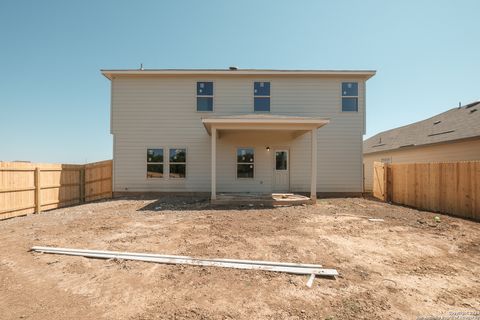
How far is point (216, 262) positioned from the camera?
4254 mm

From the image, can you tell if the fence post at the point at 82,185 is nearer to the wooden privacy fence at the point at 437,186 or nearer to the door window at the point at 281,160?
the door window at the point at 281,160

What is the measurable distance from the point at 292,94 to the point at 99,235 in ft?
36.0

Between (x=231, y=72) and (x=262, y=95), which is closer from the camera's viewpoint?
(x=231, y=72)

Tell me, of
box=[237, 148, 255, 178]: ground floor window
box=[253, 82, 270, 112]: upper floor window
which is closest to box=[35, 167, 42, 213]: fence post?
box=[237, 148, 255, 178]: ground floor window

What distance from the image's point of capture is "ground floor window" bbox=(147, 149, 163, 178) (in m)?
12.5

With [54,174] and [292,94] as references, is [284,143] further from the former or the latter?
[54,174]

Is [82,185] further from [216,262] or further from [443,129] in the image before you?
[443,129]

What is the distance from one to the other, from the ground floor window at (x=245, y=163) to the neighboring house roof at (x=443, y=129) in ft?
34.7

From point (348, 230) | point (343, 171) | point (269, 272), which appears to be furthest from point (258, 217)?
point (343, 171)

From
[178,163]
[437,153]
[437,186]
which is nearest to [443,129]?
[437,153]

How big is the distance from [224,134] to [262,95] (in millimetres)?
3044

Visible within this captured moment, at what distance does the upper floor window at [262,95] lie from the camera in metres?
12.7

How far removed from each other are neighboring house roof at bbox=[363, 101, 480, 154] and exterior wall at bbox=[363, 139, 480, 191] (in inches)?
15.0

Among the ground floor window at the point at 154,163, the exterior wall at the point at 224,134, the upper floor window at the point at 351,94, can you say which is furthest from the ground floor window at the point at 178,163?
the upper floor window at the point at 351,94
